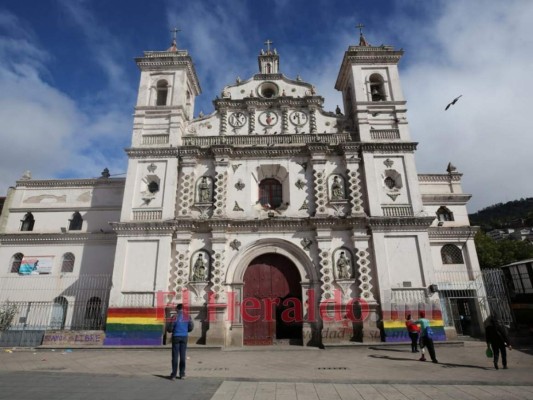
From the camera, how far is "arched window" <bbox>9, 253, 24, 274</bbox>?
61.1 feet

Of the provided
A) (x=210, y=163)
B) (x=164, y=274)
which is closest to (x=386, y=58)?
(x=210, y=163)

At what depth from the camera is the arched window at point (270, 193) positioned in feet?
58.8

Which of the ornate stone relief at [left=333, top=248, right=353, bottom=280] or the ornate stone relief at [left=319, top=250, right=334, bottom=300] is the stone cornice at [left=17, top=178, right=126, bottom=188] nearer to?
the ornate stone relief at [left=319, top=250, right=334, bottom=300]

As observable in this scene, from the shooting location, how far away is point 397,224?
1598 cm

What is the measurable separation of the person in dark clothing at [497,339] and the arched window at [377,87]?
13369 millimetres

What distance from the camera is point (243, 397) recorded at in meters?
6.44

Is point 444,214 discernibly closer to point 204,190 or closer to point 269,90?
point 269,90

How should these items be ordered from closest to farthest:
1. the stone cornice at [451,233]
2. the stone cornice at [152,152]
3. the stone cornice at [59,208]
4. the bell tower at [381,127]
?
the bell tower at [381,127] → the stone cornice at [152,152] → the stone cornice at [451,233] → the stone cornice at [59,208]

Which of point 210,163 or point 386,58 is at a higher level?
point 386,58

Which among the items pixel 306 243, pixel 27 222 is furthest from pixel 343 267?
pixel 27 222

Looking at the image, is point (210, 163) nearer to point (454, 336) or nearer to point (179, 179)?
point (179, 179)

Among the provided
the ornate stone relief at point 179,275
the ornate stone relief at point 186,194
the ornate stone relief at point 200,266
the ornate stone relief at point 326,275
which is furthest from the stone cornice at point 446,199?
the ornate stone relief at point 179,275

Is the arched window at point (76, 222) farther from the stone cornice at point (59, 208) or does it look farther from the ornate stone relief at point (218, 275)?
the ornate stone relief at point (218, 275)

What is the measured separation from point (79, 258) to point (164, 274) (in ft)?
20.6
